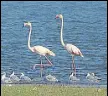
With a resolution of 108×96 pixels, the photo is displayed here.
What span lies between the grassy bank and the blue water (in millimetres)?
1679

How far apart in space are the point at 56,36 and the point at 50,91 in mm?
8783

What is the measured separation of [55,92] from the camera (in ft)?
25.0

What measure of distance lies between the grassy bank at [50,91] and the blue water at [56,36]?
5.51ft

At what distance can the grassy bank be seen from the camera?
752 cm

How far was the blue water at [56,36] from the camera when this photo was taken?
12.0 m

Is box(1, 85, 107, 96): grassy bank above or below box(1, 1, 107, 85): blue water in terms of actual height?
below

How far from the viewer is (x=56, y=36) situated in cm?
1642

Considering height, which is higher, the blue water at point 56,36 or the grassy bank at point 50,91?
the blue water at point 56,36

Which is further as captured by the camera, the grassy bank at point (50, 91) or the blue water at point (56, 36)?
the blue water at point (56, 36)

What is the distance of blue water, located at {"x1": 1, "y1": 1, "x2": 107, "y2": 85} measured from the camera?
11953 mm

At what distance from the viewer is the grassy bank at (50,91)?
752 cm

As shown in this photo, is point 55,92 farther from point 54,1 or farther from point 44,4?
point 54,1

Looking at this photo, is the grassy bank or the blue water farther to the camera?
the blue water

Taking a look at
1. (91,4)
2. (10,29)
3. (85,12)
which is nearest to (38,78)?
(10,29)
